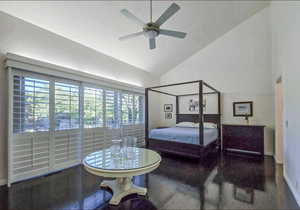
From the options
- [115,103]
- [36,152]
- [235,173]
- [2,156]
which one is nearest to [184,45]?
[115,103]

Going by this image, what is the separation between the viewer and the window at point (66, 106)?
3428 millimetres

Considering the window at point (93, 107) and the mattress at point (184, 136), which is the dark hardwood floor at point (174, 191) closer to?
the mattress at point (184, 136)

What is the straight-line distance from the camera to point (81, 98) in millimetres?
3883

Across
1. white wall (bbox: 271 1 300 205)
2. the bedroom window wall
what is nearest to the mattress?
the bedroom window wall

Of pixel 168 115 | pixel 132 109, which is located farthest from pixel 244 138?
pixel 132 109

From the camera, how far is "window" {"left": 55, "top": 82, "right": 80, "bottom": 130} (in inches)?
135

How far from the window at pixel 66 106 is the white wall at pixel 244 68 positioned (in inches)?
172

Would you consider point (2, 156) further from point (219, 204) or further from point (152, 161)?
point (219, 204)

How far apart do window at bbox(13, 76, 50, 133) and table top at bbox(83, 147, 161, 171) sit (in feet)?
4.92

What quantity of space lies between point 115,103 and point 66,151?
191 centimetres

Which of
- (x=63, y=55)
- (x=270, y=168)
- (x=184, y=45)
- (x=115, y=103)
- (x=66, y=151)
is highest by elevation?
(x=184, y=45)

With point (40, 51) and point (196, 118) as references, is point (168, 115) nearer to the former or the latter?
point (196, 118)

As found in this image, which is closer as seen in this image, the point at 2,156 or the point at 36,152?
the point at 2,156

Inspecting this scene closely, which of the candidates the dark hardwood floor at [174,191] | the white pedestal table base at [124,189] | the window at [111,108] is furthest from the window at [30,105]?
the white pedestal table base at [124,189]
